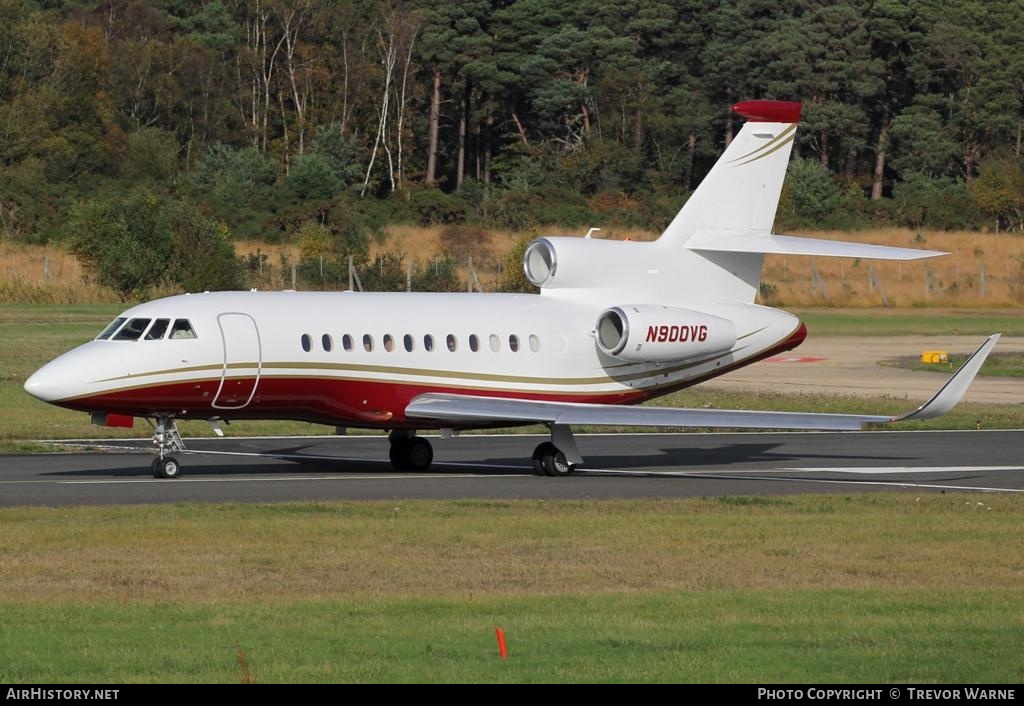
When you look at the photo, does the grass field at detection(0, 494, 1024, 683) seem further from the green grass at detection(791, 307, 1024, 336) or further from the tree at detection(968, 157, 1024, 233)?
the tree at detection(968, 157, 1024, 233)

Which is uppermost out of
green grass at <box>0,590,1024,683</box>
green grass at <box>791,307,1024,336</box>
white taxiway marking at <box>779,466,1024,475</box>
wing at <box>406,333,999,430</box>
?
green grass at <box>0,590,1024,683</box>

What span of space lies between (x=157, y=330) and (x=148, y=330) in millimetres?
124

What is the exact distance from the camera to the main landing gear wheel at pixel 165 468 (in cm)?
2467

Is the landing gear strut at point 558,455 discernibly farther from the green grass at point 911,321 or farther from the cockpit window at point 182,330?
the green grass at point 911,321

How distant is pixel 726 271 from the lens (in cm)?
2906

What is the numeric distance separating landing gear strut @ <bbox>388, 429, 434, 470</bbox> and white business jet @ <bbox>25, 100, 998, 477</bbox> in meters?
0.02

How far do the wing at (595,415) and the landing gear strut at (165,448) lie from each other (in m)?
3.49

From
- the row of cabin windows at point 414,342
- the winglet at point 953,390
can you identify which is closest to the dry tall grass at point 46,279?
the row of cabin windows at point 414,342

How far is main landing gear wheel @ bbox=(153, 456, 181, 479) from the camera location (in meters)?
24.7

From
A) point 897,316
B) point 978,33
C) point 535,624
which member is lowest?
point 897,316

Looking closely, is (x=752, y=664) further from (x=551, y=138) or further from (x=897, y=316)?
(x=551, y=138)
